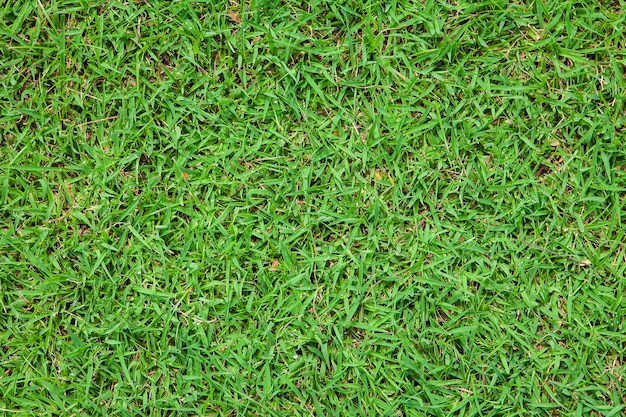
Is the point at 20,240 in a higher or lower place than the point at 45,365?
higher

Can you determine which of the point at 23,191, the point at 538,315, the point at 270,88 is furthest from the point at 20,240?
the point at 538,315

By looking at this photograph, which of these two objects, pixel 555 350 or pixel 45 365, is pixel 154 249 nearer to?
pixel 45 365

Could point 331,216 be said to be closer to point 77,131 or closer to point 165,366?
point 165,366

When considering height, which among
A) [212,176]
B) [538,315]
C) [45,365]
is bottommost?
[45,365]

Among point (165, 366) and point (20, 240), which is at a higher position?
point (20, 240)

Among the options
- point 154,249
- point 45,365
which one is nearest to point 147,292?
point 154,249

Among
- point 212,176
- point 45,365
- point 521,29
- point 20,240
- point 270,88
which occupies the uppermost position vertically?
point 521,29
